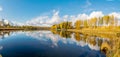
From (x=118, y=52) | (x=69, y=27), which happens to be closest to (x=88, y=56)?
(x=118, y=52)

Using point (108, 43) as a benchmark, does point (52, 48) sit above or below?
below

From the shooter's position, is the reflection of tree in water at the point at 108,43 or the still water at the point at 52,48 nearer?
the reflection of tree in water at the point at 108,43

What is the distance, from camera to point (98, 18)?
101938 millimetres

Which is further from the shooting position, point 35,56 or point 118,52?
point 35,56

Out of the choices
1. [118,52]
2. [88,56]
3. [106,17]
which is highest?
[106,17]

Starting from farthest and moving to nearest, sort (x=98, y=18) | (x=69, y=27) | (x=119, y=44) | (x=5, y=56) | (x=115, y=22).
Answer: (x=69, y=27) < (x=98, y=18) < (x=115, y=22) < (x=5, y=56) < (x=119, y=44)

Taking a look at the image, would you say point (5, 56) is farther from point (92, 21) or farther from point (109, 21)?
point (92, 21)

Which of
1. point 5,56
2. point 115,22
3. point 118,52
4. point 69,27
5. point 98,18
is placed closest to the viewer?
point 118,52

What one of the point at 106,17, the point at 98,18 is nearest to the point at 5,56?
the point at 106,17

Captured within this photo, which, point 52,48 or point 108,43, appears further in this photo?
point 108,43

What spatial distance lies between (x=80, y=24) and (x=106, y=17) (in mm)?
33871

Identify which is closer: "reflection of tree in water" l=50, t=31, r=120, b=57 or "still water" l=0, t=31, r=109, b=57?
"reflection of tree in water" l=50, t=31, r=120, b=57

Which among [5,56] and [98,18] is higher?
[98,18]

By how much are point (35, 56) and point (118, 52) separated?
10911 millimetres
